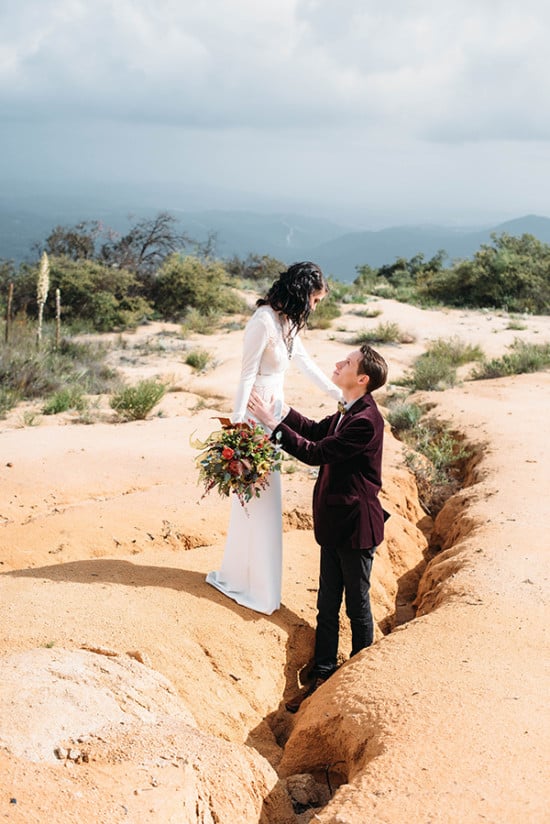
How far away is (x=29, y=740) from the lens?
9.93 ft

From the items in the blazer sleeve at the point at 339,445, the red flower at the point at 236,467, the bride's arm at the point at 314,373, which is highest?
the bride's arm at the point at 314,373

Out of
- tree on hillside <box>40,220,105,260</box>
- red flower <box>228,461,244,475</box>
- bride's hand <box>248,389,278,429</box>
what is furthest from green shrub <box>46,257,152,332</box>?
red flower <box>228,461,244,475</box>

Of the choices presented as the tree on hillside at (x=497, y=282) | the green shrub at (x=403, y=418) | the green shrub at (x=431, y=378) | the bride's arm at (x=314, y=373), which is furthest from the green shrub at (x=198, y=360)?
the tree on hillside at (x=497, y=282)

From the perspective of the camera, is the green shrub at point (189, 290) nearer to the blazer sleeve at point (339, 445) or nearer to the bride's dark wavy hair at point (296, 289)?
the bride's dark wavy hair at point (296, 289)

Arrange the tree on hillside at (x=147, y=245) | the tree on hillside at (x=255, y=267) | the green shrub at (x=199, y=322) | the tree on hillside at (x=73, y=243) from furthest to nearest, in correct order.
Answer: the tree on hillside at (x=255, y=267), the tree on hillside at (x=73, y=243), the tree on hillside at (x=147, y=245), the green shrub at (x=199, y=322)

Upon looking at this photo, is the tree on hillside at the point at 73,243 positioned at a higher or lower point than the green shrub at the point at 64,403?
higher

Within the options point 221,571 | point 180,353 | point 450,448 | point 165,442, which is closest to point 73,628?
point 221,571

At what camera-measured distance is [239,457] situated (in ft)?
15.0

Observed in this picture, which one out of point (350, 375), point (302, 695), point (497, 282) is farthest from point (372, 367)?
point (497, 282)

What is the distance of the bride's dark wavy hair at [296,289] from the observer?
4770mm

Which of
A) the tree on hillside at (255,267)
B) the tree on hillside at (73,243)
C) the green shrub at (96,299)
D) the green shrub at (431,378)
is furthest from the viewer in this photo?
the tree on hillside at (255,267)

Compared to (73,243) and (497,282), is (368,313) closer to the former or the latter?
(497,282)

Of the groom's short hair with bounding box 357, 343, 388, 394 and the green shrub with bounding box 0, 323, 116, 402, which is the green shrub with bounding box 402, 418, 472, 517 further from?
the green shrub with bounding box 0, 323, 116, 402

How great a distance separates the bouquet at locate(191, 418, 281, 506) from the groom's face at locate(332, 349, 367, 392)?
0.56m
